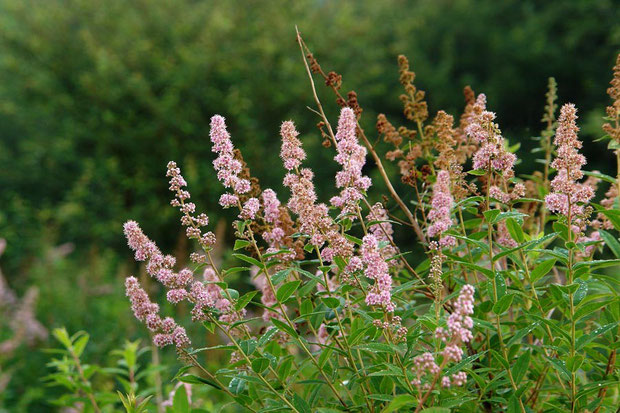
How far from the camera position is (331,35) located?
1462 centimetres

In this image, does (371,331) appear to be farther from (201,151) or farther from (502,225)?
(201,151)

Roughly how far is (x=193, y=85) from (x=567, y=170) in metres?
12.9

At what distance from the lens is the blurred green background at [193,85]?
13211 mm

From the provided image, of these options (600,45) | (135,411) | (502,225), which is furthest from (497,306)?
(600,45)

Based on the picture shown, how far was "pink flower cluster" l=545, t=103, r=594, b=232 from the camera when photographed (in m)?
1.41

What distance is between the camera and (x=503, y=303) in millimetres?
1413

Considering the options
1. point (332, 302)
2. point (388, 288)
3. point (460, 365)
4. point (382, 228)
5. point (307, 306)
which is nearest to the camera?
point (460, 365)

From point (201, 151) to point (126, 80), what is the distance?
2182 mm

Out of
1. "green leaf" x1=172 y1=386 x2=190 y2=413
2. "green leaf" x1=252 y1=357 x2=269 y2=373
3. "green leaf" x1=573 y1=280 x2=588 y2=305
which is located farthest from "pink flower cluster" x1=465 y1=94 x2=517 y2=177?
"green leaf" x1=172 y1=386 x2=190 y2=413

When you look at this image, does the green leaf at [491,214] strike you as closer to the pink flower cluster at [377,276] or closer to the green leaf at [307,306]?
the pink flower cluster at [377,276]

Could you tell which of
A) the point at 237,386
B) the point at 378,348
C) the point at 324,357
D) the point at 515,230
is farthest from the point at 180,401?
the point at 515,230

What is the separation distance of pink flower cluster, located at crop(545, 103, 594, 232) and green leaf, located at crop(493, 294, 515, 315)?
0.71 ft

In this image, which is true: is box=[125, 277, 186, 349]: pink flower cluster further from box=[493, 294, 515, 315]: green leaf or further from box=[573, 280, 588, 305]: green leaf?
box=[573, 280, 588, 305]: green leaf

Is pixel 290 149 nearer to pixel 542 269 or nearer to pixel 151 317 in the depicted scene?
pixel 151 317
